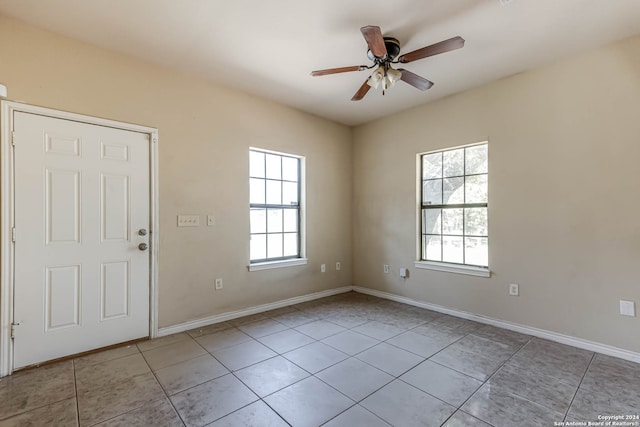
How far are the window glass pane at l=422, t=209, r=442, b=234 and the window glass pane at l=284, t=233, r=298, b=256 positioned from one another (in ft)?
5.75

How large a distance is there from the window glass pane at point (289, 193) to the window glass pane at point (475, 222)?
2193mm

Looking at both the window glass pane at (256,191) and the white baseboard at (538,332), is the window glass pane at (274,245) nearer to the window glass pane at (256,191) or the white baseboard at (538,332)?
the window glass pane at (256,191)

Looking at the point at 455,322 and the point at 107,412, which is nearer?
the point at 107,412

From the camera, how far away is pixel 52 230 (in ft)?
7.86

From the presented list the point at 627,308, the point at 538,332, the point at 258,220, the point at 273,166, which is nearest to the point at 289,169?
the point at 273,166

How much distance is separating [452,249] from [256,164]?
8.73 feet

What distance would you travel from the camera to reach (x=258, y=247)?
3.76 m

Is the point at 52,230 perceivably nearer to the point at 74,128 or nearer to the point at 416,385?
the point at 74,128

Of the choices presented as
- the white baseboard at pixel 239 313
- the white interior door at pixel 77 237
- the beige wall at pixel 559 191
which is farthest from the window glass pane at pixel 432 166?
the white interior door at pixel 77 237

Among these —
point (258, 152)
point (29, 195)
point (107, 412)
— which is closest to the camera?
point (107, 412)

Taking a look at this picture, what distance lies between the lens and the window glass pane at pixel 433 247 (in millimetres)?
3787

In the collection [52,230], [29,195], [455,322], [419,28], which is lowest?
[455,322]

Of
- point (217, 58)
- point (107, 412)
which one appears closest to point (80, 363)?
point (107, 412)

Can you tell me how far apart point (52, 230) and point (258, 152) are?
2.15 meters
